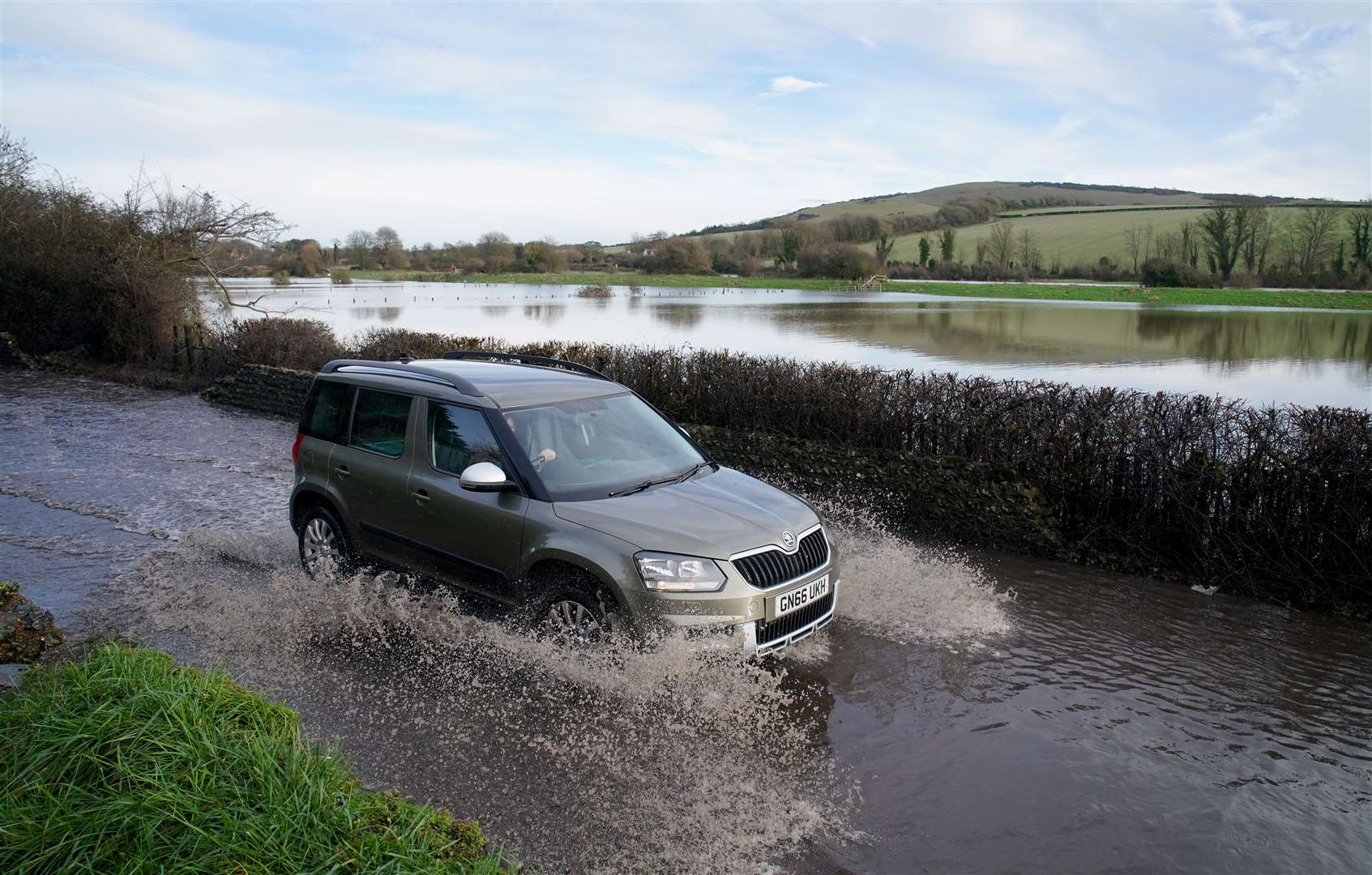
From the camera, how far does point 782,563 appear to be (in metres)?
5.31

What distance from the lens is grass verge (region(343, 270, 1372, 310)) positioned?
3688 centimetres

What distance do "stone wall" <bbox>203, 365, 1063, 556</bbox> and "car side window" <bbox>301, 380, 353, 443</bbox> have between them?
211 inches

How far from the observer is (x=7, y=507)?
9.89 meters

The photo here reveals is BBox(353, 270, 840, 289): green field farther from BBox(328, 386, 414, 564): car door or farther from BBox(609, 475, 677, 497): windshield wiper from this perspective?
BBox(609, 475, 677, 497): windshield wiper

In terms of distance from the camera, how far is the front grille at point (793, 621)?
5.13 m

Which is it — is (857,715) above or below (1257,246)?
below

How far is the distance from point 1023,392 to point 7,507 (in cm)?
1176

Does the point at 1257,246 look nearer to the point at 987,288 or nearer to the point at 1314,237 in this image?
the point at 1314,237

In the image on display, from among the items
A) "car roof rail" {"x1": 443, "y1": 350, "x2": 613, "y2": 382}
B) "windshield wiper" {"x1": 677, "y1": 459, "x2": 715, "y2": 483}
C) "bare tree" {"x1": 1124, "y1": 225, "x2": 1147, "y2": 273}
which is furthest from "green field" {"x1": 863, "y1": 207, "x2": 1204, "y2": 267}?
"windshield wiper" {"x1": 677, "y1": 459, "x2": 715, "y2": 483}

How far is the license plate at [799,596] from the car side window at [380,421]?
3.09 m

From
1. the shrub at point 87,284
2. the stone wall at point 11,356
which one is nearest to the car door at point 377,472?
the shrub at point 87,284

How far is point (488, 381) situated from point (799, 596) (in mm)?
2838

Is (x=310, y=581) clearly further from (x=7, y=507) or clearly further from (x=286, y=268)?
(x=286, y=268)

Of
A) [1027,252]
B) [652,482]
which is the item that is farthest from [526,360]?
[1027,252]
